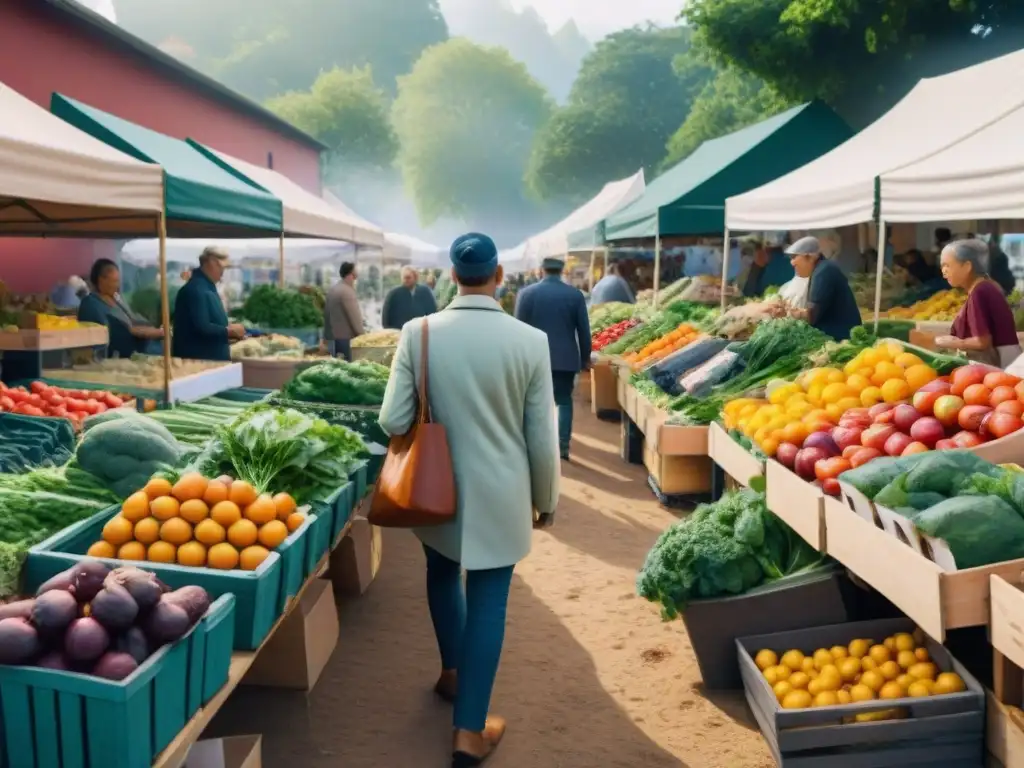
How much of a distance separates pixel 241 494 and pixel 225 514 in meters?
0.15

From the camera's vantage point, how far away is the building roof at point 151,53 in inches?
620

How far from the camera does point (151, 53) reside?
62.3 feet

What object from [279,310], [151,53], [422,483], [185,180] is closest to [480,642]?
[422,483]

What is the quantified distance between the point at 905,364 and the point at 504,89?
277ft

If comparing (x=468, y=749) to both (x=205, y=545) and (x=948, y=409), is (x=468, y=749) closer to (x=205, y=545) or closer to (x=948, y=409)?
(x=205, y=545)

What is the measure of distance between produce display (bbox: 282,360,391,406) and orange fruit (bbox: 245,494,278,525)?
2512 millimetres

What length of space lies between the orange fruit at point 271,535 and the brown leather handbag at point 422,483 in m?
0.33

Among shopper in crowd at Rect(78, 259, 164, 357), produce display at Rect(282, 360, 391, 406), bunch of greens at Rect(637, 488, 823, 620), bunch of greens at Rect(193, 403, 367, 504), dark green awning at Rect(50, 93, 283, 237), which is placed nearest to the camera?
bunch of greens at Rect(193, 403, 367, 504)

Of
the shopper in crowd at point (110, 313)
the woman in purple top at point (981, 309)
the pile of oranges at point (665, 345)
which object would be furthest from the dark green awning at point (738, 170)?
the shopper in crowd at point (110, 313)

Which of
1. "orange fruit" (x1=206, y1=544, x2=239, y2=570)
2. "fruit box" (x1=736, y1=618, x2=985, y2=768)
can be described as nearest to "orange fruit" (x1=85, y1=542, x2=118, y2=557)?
"orange fruit" (x1=206, y1=544, x2=239, y2=570)

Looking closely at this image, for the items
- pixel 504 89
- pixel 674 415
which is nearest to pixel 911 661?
pixel 674 415

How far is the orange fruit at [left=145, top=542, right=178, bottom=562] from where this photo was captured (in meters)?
3.29

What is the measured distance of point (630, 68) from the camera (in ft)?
203

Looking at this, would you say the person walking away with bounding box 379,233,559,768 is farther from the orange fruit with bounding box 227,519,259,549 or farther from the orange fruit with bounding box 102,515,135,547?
the orange fruit with bounding box 102,515,135,547
